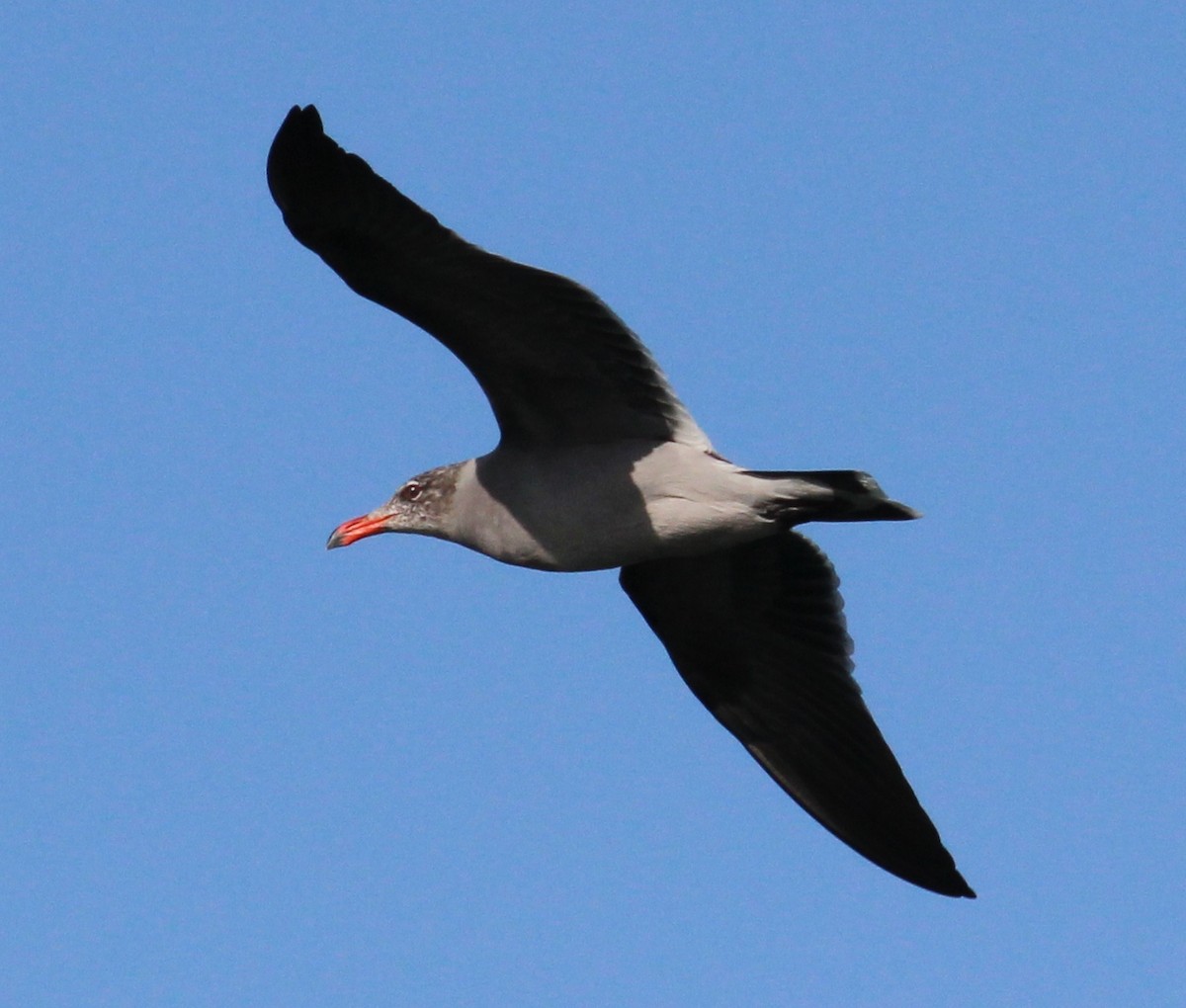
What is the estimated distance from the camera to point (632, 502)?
1121 centimetres

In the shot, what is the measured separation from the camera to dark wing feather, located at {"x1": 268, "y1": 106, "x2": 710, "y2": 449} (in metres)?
10.2

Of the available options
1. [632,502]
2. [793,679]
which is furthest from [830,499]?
[793,679]

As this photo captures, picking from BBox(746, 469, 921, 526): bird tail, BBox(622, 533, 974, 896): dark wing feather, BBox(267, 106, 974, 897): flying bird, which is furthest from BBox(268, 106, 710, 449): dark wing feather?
BBox(622, 533, 974, 896): dark wing feather

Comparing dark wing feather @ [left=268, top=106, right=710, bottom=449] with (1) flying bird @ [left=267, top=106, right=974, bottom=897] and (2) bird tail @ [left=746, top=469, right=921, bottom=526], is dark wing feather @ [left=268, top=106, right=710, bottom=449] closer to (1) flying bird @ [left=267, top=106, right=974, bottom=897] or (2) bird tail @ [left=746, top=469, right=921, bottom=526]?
(1) flying bird @ [left=267, top=106, right=974, bottom=897]

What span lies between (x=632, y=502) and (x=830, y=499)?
1065 mm

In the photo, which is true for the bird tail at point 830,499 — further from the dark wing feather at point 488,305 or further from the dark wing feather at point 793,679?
the dark wing feather at point 793,679

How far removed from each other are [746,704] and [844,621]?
31.0 inches

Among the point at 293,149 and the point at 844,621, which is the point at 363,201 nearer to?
the point at 293,149

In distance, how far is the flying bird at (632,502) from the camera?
10375 mm

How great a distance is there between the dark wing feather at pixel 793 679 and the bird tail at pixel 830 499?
1.67 metres

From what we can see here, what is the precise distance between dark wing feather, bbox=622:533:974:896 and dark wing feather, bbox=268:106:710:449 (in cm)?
168

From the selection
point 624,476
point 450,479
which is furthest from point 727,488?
point 450,479

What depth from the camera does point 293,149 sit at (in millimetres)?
10219

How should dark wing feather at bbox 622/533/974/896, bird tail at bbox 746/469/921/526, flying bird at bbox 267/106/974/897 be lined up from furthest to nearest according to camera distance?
1. dark wing feather at bbox 622/533/974/896
2. bird tail at bbox 746/469/921/526
3. flying bird at bbox 267/106/974/897
